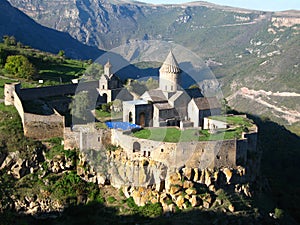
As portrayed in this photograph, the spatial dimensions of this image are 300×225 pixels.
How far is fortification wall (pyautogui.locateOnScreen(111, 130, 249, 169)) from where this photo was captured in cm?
3525

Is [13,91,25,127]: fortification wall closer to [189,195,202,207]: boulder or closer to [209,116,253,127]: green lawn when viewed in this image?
[189,195,202,207]: boulder

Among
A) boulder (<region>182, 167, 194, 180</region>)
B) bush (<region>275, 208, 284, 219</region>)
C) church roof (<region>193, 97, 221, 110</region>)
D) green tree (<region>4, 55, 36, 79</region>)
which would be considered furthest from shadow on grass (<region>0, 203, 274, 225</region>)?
green tree (<region>4, 55, 36, 79</region>)

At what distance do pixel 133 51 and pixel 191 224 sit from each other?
67.4 m

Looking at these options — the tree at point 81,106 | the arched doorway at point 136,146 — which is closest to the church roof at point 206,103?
the arched doorway at point 136,146

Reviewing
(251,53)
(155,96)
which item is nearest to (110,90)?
(155,96)

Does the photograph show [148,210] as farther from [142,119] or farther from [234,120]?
[234,120]

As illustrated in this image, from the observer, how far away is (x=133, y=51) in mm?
96438

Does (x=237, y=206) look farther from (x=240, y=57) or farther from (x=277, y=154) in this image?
Answer: (x=240, y=57)

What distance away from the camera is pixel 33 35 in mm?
133375

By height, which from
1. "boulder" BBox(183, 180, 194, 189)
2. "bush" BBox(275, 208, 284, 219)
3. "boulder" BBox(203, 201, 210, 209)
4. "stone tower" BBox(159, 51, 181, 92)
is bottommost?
"bush" BBox(275, 208, 284, 219)

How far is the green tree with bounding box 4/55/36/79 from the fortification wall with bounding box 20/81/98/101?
6104 mm

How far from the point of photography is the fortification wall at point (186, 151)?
35.2 metres

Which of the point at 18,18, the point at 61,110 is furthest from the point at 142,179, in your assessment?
the point at 18,18

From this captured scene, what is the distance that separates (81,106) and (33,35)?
313 ft
